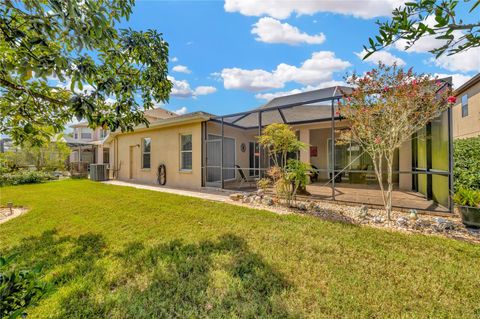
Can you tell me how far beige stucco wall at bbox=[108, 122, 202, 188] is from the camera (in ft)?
31.8

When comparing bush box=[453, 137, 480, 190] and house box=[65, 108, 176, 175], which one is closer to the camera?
bush box=[453, 137, 480, 190]

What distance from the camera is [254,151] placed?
518 inches

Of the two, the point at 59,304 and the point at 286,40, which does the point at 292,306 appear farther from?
the point at 286,40

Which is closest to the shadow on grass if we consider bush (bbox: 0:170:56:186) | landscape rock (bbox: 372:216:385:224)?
landscape rock (bbox: 372:216:385:224)

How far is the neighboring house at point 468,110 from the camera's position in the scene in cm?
1040

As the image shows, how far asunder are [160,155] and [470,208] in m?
11.3

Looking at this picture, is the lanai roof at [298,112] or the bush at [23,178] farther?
the bush at [23,178]

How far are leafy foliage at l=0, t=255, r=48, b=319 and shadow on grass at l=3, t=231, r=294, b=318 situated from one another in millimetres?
1109

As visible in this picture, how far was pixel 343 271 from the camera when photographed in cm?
280

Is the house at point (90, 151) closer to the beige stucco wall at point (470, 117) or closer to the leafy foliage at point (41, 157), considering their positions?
the leafy foliage at point (41, 157)

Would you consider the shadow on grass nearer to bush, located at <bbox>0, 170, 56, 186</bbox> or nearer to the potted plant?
the potted plant

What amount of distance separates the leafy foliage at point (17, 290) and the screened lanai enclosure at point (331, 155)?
5.59m

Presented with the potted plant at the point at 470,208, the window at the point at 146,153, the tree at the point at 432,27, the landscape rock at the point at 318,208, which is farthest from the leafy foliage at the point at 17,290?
the window at the point at 146,153

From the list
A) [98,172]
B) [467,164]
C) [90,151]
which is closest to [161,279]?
[467,164]
